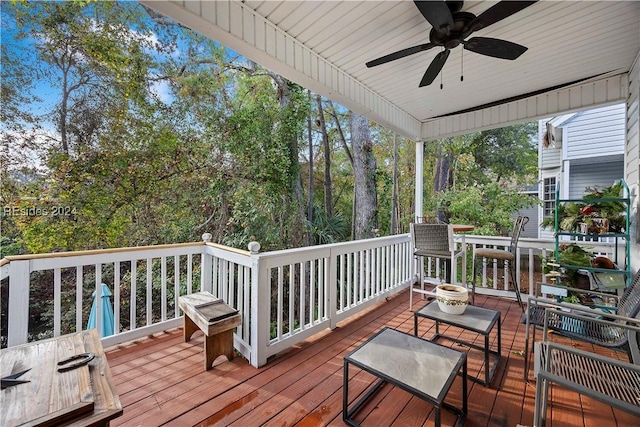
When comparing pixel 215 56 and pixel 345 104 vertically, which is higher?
pixel 215 56

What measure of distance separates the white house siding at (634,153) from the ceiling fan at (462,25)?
166 centimetres

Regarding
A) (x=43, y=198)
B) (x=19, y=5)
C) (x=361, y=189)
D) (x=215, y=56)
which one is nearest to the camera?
(x=19, y=5)

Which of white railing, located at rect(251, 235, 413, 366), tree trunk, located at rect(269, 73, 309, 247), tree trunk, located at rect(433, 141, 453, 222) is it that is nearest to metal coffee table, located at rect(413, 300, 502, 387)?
white railing, located at rect(251, 235, 413, 366)

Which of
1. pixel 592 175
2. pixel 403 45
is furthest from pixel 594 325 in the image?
pixel 592 175

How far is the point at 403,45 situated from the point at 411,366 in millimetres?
2713

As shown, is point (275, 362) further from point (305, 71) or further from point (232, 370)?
point (305, 71)

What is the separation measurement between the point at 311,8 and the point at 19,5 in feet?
16.0

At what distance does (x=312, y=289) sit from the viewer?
9.12ft

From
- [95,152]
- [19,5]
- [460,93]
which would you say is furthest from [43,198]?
[460,93]

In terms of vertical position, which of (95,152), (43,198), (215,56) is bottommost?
(43,198)

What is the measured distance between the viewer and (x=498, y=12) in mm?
1837

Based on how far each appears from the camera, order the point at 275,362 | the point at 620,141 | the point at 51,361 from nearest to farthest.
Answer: the point at 51,361
the point at 275,362
the point at 620,141

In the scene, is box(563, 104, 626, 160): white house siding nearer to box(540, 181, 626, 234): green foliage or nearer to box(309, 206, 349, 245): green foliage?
box(540, 181, 626, 234): green foliage

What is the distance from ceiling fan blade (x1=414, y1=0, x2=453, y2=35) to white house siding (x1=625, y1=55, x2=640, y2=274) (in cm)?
223
